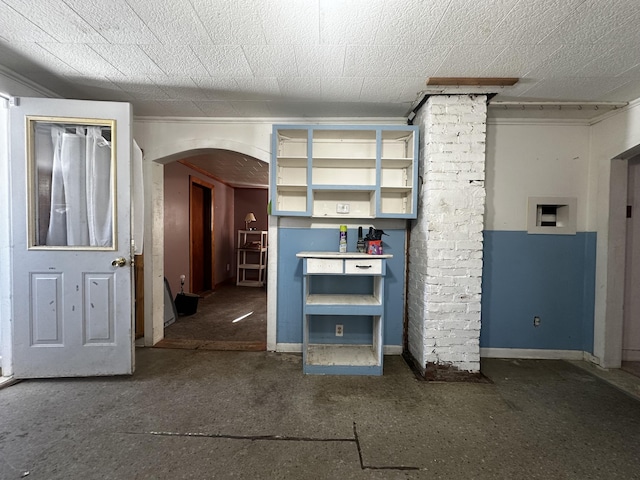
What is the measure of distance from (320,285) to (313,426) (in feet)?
4.32

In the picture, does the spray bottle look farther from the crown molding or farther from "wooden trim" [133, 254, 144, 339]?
the crown molding

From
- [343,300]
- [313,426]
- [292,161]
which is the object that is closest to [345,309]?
[343,300]

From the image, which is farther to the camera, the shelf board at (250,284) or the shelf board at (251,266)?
the shelf board at (251,266)

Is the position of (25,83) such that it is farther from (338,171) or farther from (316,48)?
(338,171)

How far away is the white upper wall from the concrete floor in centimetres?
158

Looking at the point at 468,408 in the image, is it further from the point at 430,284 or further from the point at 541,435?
the point at 430,284

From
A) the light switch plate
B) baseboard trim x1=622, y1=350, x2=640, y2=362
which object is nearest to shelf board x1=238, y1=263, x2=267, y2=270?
the light switch plate

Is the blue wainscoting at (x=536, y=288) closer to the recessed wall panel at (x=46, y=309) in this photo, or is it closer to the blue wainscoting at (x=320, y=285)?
the blue wainscoting at (x=320, y=285)

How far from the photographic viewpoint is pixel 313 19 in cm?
157

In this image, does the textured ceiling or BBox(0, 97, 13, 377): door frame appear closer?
the textured ceiling

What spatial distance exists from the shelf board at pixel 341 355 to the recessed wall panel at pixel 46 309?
84.7 inches

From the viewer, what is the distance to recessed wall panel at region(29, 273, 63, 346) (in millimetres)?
2227

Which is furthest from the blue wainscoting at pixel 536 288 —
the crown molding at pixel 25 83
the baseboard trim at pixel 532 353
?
the crown molding at pixel 25 83

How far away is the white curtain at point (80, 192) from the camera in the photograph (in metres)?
2.34
